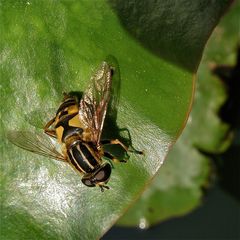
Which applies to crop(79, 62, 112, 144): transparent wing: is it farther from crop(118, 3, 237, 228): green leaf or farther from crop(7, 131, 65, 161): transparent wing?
crop(118, 3, 237, 228): green leaf

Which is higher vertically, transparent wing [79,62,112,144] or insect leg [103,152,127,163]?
transparent wing [79,62,112,144]

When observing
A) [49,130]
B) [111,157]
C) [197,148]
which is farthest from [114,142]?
[197,148]

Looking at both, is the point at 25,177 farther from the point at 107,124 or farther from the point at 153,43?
the point at 153,43

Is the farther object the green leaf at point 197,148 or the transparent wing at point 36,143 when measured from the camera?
the green leaf at point 197,148

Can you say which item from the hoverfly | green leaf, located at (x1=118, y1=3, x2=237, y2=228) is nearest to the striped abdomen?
the hoverfly

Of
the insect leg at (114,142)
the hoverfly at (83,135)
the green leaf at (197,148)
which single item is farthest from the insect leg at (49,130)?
the green leaf at (197,148)

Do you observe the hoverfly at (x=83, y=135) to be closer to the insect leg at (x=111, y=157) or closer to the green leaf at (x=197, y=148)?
the insect leg at (x=111, y=157)
